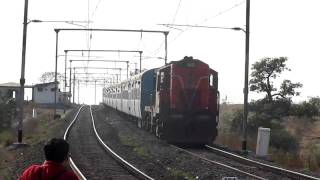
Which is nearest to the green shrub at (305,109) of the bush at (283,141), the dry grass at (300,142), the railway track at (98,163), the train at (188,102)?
the dry grass at (300,142)

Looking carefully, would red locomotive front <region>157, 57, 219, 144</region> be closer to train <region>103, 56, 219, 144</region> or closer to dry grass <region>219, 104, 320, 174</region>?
train <region>103, 56, 219, 144</region>

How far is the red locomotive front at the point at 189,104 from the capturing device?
25.6m

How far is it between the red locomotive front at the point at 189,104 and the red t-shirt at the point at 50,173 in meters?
20.5

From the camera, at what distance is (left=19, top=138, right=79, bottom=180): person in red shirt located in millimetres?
4938

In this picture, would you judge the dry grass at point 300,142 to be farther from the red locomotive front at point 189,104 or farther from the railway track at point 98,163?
the railway track at point 98,163

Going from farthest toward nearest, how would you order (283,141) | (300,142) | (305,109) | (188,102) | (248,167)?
(305,109) < (300,142) < (283,141) < (188,102) < (248,167)

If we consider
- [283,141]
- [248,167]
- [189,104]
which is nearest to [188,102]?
[189,104]

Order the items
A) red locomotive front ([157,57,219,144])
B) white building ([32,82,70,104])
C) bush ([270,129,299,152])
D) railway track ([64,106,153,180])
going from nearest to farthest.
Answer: railway track ([64,106,153,180]), red locomotive front ([157,57,219,144]), bush ([270,129,299,152]), white building ([32,82,70,104])

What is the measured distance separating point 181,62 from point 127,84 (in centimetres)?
1953

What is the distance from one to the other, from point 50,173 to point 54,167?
2.9 inches

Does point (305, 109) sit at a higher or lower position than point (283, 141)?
higher

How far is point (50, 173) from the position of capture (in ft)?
16.2

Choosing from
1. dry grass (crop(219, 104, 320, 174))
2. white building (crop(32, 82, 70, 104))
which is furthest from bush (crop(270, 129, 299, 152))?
white building (crop(32, 82, 70, 104))

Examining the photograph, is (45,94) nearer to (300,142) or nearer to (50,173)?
(300,142)
